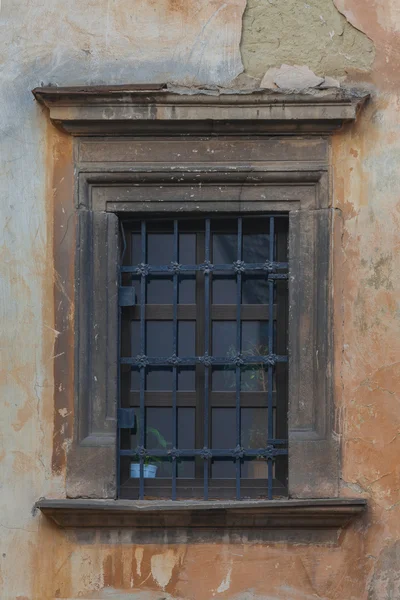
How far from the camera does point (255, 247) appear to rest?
14.2 ft

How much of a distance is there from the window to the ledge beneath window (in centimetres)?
15

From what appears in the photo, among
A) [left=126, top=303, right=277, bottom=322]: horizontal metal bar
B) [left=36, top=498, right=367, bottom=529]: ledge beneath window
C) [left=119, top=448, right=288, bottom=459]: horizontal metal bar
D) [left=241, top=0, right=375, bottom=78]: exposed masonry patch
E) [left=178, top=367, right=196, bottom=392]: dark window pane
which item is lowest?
[left=36, top=498, right=367, bottom=529]: ledge beneath window

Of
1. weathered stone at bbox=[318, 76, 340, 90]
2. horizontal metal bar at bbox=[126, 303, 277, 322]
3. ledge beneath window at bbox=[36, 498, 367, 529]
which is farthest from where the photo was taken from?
horizontal metal bar at bbox=[126, 303, 277, 322]

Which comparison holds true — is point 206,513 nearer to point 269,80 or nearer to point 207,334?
point 207,334

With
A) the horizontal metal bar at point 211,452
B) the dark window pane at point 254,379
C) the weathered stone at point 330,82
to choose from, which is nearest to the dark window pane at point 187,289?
the dark window pane at point 254,379

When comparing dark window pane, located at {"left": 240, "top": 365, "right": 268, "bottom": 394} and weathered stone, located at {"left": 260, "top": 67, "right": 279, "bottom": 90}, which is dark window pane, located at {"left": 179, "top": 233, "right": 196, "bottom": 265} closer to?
dark window pane, located at {"left": 240, "top": 365, "right": 268, "bottom": 394}

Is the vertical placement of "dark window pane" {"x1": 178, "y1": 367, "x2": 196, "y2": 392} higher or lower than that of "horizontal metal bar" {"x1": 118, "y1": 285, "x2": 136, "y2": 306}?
lower

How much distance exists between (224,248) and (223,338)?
1.54ft

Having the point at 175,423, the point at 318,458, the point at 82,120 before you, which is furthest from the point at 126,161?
the point at 318,458

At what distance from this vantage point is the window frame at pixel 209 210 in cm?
412

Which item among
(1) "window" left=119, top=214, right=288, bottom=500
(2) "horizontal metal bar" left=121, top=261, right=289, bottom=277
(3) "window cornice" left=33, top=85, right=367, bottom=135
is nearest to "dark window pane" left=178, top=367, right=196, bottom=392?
(1) "window" left=119, top=214, right=288, bottom=500

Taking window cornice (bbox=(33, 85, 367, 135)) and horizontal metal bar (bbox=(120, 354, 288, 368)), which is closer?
window cornice (bbox=(33, 85, 367, 135))

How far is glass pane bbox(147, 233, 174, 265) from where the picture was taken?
4.35 meters

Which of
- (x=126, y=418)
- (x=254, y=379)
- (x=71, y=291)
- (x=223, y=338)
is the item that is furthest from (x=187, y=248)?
(x=126, y=418)
